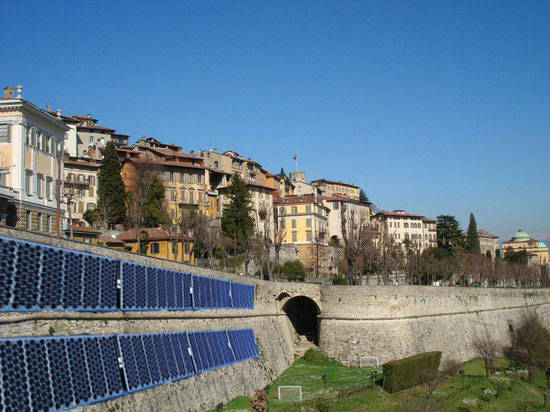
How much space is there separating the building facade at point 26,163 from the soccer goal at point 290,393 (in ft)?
50.1

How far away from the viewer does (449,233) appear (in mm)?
115812

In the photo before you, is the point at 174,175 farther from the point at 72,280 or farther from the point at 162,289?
A: the point at 72,280

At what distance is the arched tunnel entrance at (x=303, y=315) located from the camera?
53500mm

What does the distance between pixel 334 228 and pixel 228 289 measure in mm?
75833

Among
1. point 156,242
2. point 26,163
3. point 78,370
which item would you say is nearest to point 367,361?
point 156,242

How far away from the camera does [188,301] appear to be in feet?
101

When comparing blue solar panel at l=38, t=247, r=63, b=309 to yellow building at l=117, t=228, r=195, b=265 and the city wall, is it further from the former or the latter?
yellow building at l=117, t=228, r=195, b=265

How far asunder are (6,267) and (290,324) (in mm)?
35694

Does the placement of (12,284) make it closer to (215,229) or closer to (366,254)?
(215,229)

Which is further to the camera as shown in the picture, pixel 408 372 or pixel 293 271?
pixel 293 271

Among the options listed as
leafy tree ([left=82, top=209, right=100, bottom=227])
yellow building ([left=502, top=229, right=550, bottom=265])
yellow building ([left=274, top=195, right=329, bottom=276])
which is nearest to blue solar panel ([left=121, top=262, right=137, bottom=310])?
leafy tree ([left=82, top=209, right=100, bottom=227])

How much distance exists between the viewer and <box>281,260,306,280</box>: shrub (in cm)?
7362

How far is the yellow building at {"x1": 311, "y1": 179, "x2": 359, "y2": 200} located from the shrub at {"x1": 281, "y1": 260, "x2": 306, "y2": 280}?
56317 millimetres

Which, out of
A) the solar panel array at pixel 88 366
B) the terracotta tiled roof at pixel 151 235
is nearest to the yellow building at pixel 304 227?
the terracotta tiled roof at pixel 151 235
